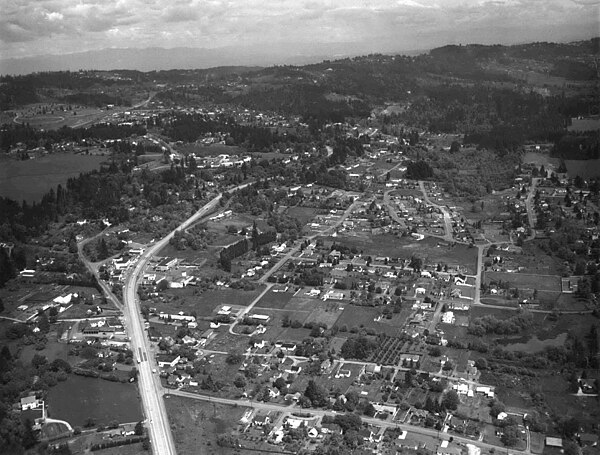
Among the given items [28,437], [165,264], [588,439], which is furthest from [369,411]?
[165,264]

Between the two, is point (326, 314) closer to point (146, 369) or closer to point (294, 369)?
point (294, 369)

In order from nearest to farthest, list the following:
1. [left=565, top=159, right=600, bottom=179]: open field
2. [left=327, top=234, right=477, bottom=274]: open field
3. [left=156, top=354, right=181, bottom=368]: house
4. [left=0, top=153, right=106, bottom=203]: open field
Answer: [left=156, top=354, right=181, bottom=368]: house < [left=327, top=234, right=477, bottom=274]: open field < [left=565, top=159, right=600, bottom=179]: open field < [left=0, top=153, right=106, bottom=203]: open field

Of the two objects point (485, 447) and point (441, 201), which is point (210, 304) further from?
point (441, 201)

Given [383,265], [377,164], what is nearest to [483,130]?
[377,164]

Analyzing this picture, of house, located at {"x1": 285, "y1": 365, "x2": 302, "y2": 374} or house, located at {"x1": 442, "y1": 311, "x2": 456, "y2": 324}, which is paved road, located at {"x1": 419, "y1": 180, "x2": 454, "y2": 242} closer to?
house, located at {"x1": 442, "y1": 311, "x2": 456, "y2": 324}

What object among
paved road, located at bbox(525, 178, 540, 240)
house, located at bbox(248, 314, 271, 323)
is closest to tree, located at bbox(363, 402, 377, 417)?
house, located at bbox(248, 314, 271, 323)
